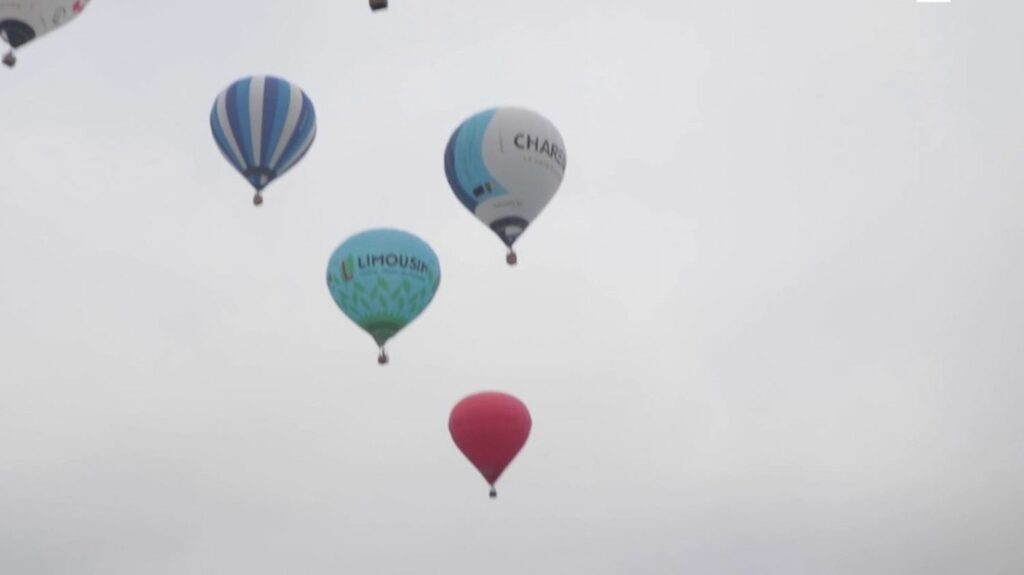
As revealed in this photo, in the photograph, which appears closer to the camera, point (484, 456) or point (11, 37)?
point (11, 37)

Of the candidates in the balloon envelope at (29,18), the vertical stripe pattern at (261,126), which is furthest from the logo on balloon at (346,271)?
the balloon envelope at (29,18)

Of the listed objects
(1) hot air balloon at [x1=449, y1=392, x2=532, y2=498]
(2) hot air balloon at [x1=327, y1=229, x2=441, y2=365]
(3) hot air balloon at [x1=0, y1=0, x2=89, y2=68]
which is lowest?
(1) hot air balloon at [x1=449, y1=392, x2=532, y2=498]

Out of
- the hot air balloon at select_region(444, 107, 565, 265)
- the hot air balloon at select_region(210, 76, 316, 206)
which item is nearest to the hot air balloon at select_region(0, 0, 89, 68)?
the hot air balloon at select_region(210, 76, 316, 206)

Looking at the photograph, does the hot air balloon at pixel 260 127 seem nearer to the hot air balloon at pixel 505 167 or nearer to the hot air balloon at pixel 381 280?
the hot air balloon at pixel 381 280

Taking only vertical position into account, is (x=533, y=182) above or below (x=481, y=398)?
above

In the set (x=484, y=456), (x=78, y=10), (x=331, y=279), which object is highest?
(x=78, y=10)

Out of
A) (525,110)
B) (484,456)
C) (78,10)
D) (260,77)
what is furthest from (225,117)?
(484,456)

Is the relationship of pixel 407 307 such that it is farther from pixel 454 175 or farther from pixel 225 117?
pixel 225 117

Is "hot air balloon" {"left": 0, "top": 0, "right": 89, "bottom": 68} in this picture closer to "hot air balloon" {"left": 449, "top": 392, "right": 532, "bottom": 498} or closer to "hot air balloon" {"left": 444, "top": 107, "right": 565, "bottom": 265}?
"hot air balloon" {"left": 444, "top": 107, "right": 565, "bottom": 265}

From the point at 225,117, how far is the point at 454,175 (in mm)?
4407

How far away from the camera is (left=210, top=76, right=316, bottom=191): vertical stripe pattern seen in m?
29.0

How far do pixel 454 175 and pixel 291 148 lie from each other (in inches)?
122

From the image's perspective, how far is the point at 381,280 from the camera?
28.7 meters

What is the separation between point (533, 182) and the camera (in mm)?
28906
